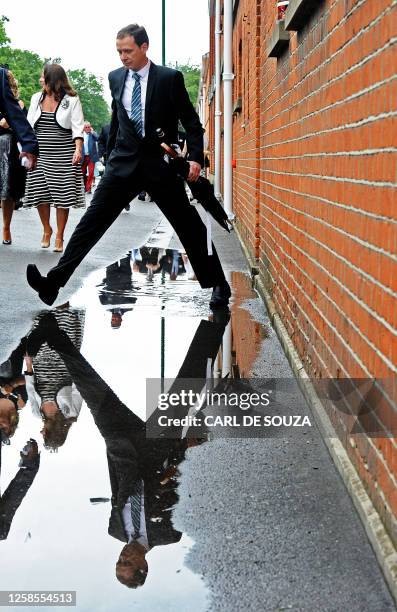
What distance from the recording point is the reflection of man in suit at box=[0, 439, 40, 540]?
3.63 meters

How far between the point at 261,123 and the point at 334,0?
16.4ft

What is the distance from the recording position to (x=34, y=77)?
4075 inches

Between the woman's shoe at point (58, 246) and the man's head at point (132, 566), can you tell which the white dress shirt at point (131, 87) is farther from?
the man's head at point (132, 566)

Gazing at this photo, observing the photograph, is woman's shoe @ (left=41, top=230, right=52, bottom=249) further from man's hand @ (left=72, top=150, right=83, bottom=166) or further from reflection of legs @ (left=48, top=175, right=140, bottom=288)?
reflection of legs @ (left=48, top=175, right=140, bottom=288)

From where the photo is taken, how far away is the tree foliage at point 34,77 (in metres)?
84.5

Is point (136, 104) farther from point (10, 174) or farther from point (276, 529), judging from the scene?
point (10, 174)

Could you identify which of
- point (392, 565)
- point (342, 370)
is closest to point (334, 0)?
point (342, 370)

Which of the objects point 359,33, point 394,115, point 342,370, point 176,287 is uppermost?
point 359,33

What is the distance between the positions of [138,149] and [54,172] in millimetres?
4698

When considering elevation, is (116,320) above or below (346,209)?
below

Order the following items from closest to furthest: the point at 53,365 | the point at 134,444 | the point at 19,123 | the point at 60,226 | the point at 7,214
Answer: the point at 134,444 < the point at 53,365 < the point at 19,123 < the point at 60,226 < the point at 7,214

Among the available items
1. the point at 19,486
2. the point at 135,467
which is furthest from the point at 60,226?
the point at 19,486

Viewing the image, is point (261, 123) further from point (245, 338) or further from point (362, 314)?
point (362, 314)

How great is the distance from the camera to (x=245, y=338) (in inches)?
275
